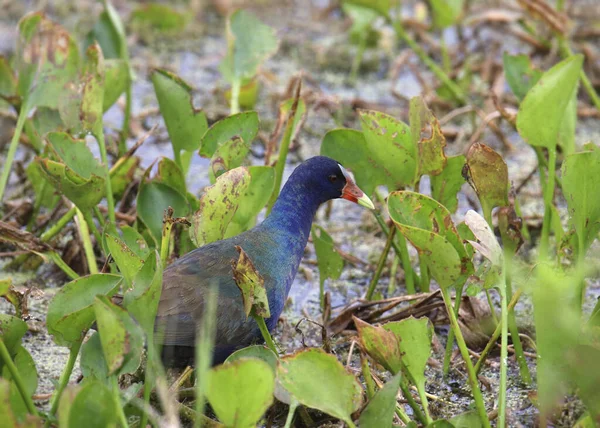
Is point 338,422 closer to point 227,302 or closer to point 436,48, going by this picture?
point 227,302

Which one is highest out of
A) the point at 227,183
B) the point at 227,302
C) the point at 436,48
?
the point at 436,48

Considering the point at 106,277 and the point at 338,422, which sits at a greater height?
the point at 106,277

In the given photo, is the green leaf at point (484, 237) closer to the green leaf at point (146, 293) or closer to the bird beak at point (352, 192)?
the green leaf at point (146, 293)

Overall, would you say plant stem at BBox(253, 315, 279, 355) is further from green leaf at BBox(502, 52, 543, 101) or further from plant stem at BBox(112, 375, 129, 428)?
green leaf at BBox(502, 52, 543, 101)

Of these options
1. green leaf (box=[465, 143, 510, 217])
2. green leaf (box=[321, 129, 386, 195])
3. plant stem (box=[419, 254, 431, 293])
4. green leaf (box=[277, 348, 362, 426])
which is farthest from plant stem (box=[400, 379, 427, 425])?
green leaf (box=[321, 129, 386, 195])

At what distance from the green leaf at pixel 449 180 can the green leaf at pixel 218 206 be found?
0.63 m

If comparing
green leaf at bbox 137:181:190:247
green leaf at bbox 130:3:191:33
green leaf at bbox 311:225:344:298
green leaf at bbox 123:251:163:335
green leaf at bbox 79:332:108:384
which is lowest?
green leaf at bbox 79:332:108:384

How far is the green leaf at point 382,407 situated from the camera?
1.97m

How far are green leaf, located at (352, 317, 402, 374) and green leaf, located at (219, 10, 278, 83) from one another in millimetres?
1826

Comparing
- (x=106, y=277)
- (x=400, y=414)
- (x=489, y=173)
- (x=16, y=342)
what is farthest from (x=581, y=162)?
(x=16, y=342)

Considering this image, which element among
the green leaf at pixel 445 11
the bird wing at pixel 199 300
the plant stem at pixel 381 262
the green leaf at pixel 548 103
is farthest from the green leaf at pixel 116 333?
the green leaf at pixel 445 11

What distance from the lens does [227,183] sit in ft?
8.52

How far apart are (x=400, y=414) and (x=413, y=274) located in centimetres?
93

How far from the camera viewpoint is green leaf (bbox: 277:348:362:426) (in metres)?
2.02
